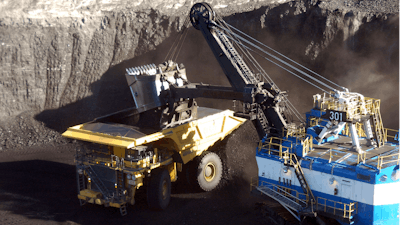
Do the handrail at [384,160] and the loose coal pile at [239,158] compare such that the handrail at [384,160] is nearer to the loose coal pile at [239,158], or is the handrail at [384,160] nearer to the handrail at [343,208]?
the handrail at [343,208]

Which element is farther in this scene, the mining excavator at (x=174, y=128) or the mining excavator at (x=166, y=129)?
the mining excavator at (x=166, y=129)

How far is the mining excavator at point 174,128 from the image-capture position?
13508mm

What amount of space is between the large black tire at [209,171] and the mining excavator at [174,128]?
0.12 ft

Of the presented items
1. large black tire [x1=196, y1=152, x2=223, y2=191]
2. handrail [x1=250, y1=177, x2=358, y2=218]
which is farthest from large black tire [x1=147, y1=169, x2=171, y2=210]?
handrail [x1=250, y1=177, x2=358, y2=218]

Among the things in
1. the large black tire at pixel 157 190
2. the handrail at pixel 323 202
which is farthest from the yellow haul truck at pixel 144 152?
the handrail at pixel 323 202

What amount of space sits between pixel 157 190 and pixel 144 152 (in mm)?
1380

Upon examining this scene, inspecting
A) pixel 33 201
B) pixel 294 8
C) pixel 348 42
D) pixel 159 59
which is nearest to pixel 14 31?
pixel 159 59

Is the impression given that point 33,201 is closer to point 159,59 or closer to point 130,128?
point 130,128

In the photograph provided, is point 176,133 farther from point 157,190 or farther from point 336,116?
point 336,116

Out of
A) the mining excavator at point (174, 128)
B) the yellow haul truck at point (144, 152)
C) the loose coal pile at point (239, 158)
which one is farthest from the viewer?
the loose coal pile at point (239, 158)

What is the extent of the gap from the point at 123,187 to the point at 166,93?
12.6 ft

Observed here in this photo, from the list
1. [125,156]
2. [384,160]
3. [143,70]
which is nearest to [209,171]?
[125,156]

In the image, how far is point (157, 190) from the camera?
14297 millimetres

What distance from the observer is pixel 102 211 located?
576 inches
